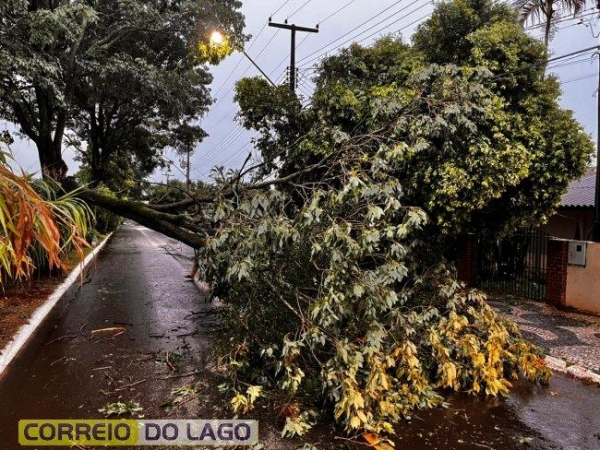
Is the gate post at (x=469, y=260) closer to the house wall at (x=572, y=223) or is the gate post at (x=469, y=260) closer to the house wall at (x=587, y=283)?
the house wall at (x=587, y=283)

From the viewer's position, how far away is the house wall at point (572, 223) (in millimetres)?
12820

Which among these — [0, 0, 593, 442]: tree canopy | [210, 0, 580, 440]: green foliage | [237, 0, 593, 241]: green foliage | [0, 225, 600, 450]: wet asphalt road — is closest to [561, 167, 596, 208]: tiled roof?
[237, 0, 593, 241]: green foliage

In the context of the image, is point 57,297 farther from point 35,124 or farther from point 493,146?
point 493,146

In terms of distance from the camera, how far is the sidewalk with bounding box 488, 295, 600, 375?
5973 millimetres

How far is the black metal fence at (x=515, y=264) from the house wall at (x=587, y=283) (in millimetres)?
909

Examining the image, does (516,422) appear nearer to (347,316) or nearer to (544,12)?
(347,316)

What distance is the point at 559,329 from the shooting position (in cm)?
722

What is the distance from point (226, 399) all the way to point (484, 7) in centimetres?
770

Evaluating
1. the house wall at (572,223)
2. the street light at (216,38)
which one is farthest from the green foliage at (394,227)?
the house wall at (572,223)

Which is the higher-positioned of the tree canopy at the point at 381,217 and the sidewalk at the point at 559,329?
the tree canopy at the point at 381,217

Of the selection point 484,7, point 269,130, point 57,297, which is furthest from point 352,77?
point 57,297

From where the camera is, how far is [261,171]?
7.01 meters

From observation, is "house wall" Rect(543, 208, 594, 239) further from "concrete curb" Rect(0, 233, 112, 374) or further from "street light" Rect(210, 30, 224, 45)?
"concrete curb" Rect(0, 233, 112, 374)

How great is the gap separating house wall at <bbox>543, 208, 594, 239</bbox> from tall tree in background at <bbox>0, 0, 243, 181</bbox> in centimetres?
1081
